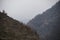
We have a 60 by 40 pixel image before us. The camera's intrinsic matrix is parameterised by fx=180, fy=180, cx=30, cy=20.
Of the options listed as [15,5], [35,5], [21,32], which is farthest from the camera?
[35,5]

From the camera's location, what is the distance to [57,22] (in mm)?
5418

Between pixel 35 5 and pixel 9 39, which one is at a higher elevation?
pixel 35 5

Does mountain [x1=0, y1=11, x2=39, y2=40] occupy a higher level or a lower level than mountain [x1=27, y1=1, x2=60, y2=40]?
lower

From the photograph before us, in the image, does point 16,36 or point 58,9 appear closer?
point 16,36

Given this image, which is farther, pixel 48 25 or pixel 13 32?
pixel 48 25

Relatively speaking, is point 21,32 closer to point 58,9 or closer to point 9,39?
point 9,39

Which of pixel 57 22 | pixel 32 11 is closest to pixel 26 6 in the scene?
pixel 32 11

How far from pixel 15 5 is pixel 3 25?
3.17 m

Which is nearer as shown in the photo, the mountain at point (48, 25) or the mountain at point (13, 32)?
the mountain at point (13, 32)

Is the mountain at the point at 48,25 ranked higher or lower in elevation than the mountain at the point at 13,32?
higher

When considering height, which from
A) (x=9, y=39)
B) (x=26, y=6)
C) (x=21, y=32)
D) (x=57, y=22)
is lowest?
(x=9, y=39)

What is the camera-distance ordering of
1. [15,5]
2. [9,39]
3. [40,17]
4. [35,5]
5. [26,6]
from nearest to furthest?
[9,39] < [15,5] < [26,6] < [35,5] < [40,17]

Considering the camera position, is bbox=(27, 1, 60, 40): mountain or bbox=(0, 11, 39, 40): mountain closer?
bbox=(0, 11, 39, 40): mountain

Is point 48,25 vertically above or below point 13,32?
above
